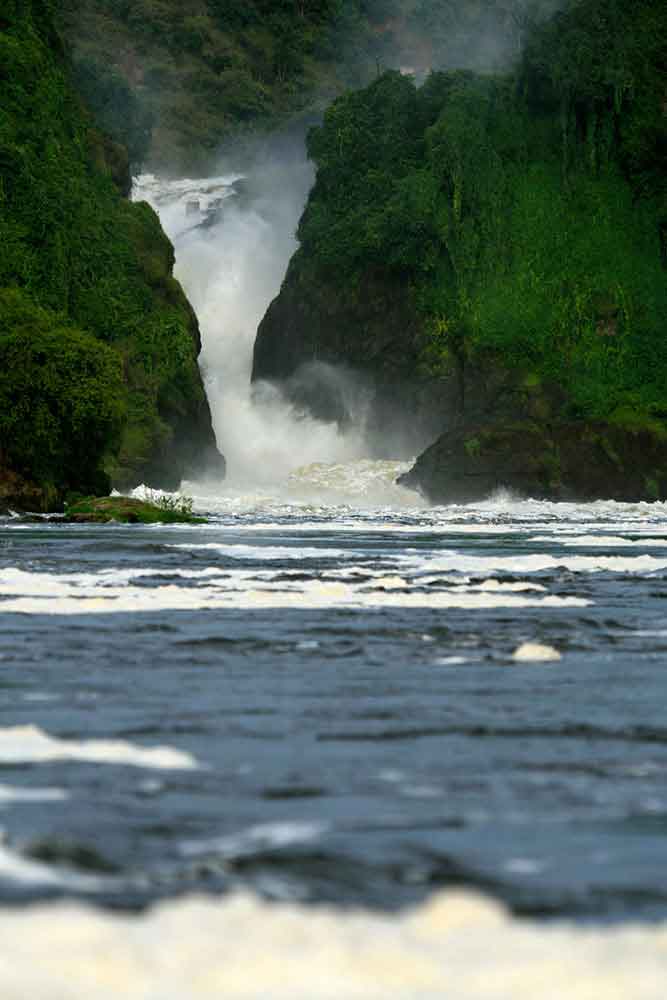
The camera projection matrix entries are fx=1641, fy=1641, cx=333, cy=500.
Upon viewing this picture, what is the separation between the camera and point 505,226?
111 m

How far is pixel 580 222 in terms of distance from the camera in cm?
11238

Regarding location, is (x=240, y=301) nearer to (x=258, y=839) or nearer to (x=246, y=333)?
(x=246, y=333)

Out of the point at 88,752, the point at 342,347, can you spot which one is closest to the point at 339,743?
the point at 88,752

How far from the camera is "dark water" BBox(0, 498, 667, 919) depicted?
18.0ft

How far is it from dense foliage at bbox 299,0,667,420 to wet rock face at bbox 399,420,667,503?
1352 centimetres

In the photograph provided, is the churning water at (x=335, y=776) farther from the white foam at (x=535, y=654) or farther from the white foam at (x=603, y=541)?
the white foam at (x=603, y=541)

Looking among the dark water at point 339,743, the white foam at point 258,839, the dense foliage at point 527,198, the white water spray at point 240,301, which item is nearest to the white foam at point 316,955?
the dark water at point 339,743

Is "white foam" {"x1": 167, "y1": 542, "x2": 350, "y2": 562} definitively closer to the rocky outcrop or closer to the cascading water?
the cascading water

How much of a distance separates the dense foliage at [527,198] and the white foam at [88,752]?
96.1 m

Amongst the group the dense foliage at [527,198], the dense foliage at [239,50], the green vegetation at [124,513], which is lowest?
the green vegetation at [124,513]

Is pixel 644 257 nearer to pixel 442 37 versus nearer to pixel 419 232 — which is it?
pixel 419 232

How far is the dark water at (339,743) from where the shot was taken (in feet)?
18.0

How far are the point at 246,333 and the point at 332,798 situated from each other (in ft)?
369

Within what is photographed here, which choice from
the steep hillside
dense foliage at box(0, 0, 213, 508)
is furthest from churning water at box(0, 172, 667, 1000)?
the steep hillside
